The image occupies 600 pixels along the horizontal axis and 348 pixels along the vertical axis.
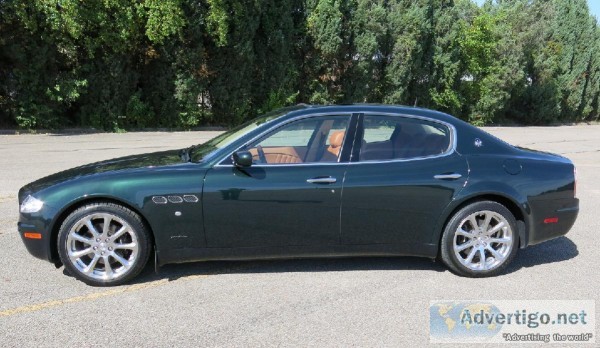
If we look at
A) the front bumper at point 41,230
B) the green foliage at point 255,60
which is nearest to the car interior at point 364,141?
the front bumper at point 41,230

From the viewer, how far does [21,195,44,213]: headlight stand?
13.2 ft

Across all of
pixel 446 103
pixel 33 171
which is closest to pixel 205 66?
pixel 33 171

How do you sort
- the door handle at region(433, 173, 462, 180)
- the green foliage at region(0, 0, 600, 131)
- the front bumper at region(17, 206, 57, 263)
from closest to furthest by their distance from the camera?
the front bumper at region(17, 206, 57, 263)
the door handle at region(433, 173, 462, 180)
the green foliage at region(0, 0, 600, 131)

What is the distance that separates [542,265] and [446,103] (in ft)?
77.7

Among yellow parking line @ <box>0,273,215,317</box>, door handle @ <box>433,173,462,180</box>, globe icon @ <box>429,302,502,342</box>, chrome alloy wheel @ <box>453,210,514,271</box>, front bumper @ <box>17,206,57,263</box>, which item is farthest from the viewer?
chrome alloy wheel @ <box>453,210,514,271</box>

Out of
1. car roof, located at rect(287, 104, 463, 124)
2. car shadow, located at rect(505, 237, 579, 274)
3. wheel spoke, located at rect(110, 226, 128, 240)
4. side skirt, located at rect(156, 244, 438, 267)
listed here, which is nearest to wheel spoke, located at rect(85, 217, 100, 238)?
wheel spoke, located at rect(110, 226, 128, 240)

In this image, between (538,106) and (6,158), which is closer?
(6,158)

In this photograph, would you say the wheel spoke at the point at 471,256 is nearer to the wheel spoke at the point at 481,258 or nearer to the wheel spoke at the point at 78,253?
the wheel spoke at the point at 481,258

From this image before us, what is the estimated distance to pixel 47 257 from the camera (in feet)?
13.3

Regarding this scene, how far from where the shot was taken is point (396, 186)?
4242 mm

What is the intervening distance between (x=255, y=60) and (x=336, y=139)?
1751 centimetres

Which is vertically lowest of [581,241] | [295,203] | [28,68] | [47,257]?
[581,241]

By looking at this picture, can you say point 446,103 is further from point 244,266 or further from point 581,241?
point 244,266

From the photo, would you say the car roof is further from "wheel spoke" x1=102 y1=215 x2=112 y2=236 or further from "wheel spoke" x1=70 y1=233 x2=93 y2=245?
"wheel spoke" x1=70 y1=233 x2=93 y2=245
